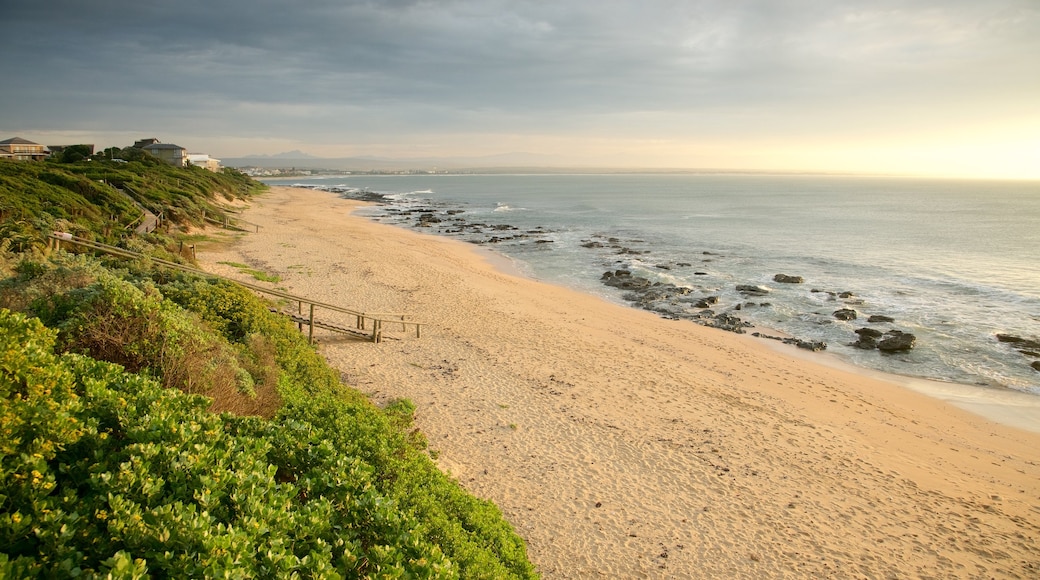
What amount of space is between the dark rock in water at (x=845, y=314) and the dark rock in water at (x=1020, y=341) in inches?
186

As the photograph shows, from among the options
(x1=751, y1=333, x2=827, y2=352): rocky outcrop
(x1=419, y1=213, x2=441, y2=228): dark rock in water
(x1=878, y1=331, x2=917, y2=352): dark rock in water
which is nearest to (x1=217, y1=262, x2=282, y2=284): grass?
(x1=751, y1=333, x2=827, y2=352): rocky outcrop

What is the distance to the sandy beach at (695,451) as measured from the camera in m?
7.88

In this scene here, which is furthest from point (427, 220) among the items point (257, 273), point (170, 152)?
point (170, 152)

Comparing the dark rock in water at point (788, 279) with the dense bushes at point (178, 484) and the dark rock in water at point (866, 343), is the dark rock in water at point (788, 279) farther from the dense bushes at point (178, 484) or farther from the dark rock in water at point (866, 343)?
the dense bushes at point (178, 484)

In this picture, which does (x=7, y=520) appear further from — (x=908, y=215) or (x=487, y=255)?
(x=908, y=215)

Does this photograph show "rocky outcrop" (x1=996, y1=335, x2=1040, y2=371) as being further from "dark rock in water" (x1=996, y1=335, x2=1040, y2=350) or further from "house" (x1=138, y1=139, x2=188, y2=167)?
"house" (x1=138, y1=139, x2=188, y2=167)

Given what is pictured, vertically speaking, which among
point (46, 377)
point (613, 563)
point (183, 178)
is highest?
point (183, 178)

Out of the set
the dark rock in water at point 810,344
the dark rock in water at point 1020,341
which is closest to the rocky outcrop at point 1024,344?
the dark rock in water at point 1020,341

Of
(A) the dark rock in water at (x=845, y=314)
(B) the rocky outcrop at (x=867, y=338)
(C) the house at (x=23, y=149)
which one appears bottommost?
(B) the rocky outcrop at (x=867, y=338)

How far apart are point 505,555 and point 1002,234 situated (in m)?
65.5

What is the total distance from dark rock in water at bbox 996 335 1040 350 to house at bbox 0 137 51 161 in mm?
65557

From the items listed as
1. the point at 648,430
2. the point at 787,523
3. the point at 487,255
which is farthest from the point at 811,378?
the point at 487,255

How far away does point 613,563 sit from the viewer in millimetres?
7328

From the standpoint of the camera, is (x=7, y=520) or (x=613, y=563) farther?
(x=613, y=563)
